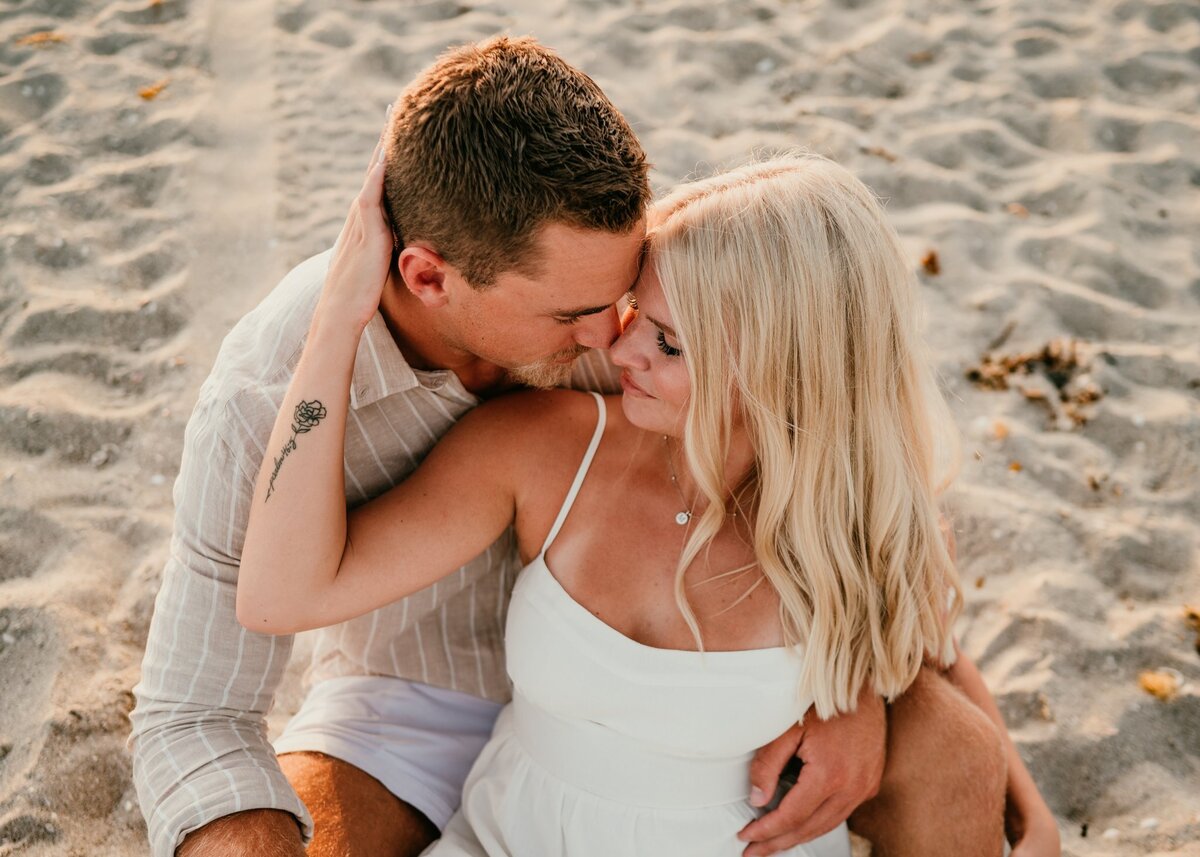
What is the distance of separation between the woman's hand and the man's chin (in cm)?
44

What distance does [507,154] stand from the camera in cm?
229

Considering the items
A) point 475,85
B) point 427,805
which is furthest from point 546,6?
point 427,805

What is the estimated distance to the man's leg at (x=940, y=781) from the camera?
2689 millimetres

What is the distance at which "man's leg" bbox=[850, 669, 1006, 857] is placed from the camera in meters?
2.69

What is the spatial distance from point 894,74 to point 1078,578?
2.90 metres

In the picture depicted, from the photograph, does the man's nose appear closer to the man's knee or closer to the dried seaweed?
the man's knee

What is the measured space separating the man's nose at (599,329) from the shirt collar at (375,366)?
17.8 inches

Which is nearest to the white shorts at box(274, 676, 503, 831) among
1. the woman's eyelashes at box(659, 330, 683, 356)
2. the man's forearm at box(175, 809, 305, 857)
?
the man's forearm at box(175, 809, 305, 857)

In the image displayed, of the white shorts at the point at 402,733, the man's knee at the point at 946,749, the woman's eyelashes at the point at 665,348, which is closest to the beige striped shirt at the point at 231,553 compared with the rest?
the white shorts at the point at 402,733

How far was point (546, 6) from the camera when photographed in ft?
18.2

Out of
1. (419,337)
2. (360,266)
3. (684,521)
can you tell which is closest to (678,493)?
(684,521)

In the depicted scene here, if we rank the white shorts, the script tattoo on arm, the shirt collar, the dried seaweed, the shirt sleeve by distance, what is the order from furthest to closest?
1. the dried seaweed
2. the white shorts
3. the shirt collar
4. the shirt sleeve
5. the script tattoo on arm

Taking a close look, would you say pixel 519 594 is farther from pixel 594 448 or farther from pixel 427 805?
pixel 427 805

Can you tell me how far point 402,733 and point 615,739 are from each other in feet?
2.26
